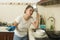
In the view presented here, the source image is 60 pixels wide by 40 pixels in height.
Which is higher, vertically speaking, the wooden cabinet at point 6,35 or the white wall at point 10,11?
the white wall at point 10,11

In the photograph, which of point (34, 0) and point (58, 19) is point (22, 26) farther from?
point (34, 0)

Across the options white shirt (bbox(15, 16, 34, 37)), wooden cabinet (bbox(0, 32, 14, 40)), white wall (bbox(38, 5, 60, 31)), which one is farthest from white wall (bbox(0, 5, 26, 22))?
white shirt (bbox(15, 16, 34, 37))

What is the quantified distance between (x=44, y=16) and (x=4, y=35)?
105 centimetres

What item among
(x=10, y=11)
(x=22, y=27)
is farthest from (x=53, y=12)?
(x=10, y=11)

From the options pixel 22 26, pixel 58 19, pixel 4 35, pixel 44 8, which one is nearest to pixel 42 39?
pixel 22 26

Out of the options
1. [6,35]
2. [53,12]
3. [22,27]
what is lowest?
[6,35]

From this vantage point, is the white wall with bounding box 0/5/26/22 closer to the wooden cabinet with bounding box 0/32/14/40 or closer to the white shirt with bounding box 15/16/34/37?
the wooden cabinet with bounding box 0/32/14/40

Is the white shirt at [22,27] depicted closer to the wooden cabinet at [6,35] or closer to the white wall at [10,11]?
the wooden cabinet at [6,35]

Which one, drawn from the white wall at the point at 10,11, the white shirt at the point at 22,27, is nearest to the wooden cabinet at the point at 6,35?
the white wall at the point at 10,11

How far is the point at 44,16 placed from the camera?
3326 mm

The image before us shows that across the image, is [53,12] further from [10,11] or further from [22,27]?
[10,11]

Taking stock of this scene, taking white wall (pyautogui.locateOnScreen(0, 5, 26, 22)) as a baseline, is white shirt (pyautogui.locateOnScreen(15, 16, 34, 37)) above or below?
below

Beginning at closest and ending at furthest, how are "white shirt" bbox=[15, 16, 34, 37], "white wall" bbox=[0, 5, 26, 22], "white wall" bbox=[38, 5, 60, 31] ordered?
1. "white shirt" bbox=[15, 16, 34, 37]
2. "white wall" bbox=[38, 5, 60, 31]
3. "white wall" bbox=[0, 5, 26, 22]

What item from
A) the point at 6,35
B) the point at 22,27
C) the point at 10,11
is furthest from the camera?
the point at 10,11
